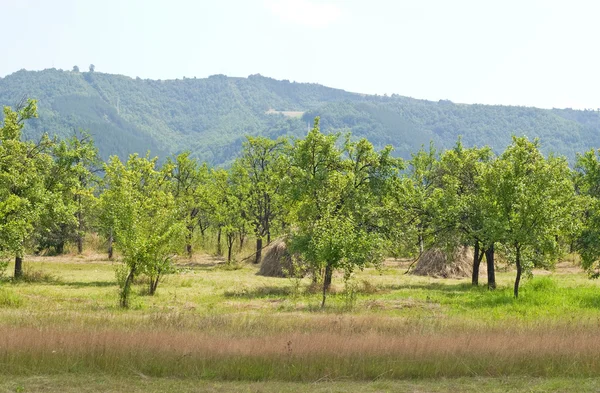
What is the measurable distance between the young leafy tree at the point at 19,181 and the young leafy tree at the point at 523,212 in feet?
73.5

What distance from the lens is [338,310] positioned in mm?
24406

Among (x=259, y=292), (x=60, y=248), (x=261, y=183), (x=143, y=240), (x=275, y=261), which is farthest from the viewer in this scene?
(x=60, y=248)

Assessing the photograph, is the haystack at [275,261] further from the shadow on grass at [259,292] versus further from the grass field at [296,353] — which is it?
the grass field at [296,353]

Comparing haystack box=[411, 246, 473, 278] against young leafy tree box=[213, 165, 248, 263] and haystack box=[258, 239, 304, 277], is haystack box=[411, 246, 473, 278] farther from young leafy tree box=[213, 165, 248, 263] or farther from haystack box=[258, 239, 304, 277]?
young leafy tree box=[213, 165, 248, 263]

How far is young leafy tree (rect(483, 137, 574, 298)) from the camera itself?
27484 mm

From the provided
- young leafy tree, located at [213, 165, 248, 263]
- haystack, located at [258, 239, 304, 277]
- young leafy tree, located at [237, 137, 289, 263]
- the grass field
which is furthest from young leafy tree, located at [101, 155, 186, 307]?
young leafy tree, located at [237, 137, 289, 263]

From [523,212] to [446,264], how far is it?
15.1 m

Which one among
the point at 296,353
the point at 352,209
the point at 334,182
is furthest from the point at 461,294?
the point at 296,353

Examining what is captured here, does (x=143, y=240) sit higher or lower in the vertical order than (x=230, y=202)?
lower

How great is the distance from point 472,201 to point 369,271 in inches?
633

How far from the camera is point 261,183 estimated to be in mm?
59125

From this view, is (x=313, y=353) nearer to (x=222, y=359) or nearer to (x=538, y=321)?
(x=222, y=359)

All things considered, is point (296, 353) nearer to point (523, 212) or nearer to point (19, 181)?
point (523, 212)

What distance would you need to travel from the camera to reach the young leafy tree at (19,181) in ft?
93.3
